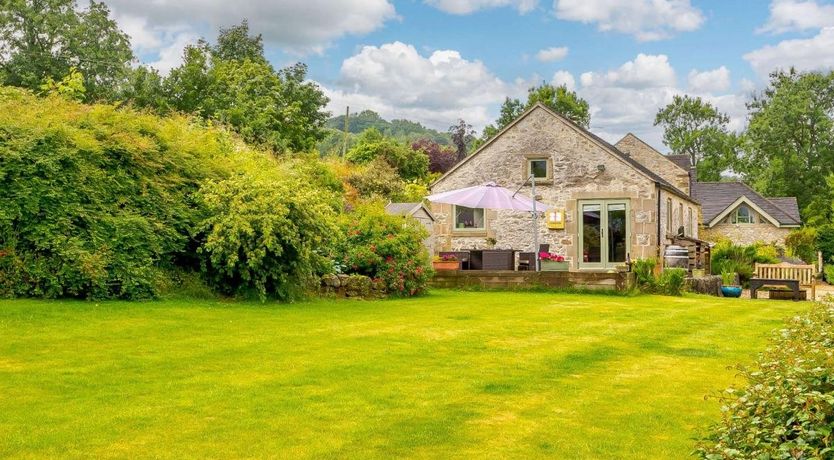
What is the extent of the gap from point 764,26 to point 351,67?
26772mm

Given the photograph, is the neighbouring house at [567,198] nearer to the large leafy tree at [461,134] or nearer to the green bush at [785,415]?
the green bush at [785,415]

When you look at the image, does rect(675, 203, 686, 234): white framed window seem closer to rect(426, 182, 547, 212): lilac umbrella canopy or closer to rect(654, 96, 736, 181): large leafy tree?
rect(426, 182, 547, 212): lilac umbrella canopy

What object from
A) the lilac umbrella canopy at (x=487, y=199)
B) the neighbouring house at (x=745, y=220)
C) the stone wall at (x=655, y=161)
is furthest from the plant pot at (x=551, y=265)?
the neighbouring house at (x=745, y=220)

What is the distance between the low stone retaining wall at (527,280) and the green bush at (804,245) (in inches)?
1165

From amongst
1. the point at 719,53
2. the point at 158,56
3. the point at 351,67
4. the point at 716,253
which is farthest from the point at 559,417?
the point at 158,56

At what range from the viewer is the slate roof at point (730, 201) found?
47.7 metres

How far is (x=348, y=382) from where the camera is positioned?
23.3 ft

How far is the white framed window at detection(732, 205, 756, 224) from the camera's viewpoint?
157 feet

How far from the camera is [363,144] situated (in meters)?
55.9

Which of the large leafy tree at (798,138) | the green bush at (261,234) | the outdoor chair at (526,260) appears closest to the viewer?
the green bush at (261,234)

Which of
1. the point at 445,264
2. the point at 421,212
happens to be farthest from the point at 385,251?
the point at 421,212

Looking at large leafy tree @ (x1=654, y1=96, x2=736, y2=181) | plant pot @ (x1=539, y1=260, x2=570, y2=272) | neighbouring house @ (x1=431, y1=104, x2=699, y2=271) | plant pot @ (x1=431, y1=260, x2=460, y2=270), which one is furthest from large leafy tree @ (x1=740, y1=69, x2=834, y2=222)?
plant pot @ (x1=431, y1=260, x2=460, y2=270)

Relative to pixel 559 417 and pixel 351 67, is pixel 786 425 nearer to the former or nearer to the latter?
pixel 559 417

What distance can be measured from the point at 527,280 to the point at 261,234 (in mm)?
7966
